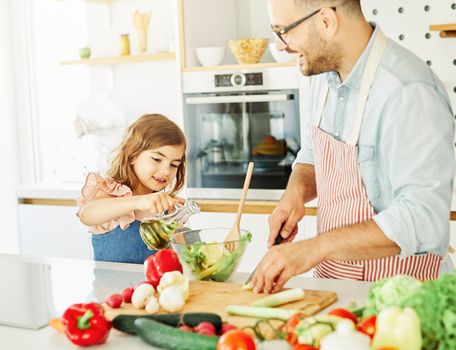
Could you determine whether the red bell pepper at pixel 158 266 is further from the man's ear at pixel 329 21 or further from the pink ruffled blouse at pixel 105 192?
the man's ear at pixel 329 21

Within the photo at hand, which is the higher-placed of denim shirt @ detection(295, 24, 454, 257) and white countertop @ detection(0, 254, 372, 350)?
denim shirt @ detection(295, 24, 454, 257)

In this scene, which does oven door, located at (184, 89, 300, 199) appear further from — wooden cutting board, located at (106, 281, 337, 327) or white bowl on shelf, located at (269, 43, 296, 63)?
wooden cutting board, located at (106, 281, 337, 327)

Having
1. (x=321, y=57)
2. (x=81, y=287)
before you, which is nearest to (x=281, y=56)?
(x=321, y=57)

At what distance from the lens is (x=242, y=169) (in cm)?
383

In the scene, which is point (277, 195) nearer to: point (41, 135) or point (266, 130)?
point (266, 130)

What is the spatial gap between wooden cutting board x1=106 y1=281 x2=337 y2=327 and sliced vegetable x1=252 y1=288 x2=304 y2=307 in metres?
0.01

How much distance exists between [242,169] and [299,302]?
7.11 feet

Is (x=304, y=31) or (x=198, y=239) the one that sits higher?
(x=304, y=31)

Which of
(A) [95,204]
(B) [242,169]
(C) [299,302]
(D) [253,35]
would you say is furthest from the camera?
(D) [253,35]

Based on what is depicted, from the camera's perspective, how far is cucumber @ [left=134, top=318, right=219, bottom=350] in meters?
1.36

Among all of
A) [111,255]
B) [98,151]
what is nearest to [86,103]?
[98,151]

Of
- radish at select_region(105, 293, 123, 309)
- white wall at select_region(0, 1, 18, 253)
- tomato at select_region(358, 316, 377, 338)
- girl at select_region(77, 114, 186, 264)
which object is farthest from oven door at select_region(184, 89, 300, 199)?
Result: tomato at select_region(358, 316, 377, 338)

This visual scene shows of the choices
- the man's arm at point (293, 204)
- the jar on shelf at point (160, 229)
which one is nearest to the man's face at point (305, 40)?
the man's arm at point (293, 204)

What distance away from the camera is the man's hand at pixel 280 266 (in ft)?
5.70
